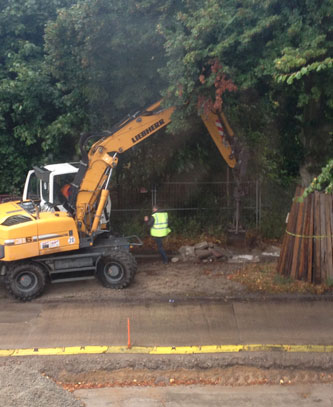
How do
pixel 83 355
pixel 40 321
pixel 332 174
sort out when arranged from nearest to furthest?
pixel 332 174, pixel 83 355, pixel 40 321

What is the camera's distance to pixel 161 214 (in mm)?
12555

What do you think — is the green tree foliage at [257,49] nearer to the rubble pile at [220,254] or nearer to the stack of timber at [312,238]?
the stack of timber at [312,238]

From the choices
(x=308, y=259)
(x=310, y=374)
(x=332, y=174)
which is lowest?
(x=310, y=374)

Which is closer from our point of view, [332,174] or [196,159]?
[332,174]

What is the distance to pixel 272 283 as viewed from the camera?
1074 centimetres

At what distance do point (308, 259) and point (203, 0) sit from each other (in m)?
5.94

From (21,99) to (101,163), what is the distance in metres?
4.50

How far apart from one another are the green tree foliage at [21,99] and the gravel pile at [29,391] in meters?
7.57

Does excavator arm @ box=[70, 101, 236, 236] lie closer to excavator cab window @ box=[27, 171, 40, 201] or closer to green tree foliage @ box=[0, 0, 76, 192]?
excavator cab window @ box=[27, 171, 40, 201]

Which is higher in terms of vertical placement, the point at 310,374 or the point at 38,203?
the point at 38,203

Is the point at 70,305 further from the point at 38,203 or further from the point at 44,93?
the point at 44,93

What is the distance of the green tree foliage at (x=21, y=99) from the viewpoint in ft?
45.7

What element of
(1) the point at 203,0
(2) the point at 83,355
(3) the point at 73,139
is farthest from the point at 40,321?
(1) the point at 203,0

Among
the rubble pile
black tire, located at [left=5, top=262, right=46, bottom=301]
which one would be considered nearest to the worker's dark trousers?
the rubble pile
